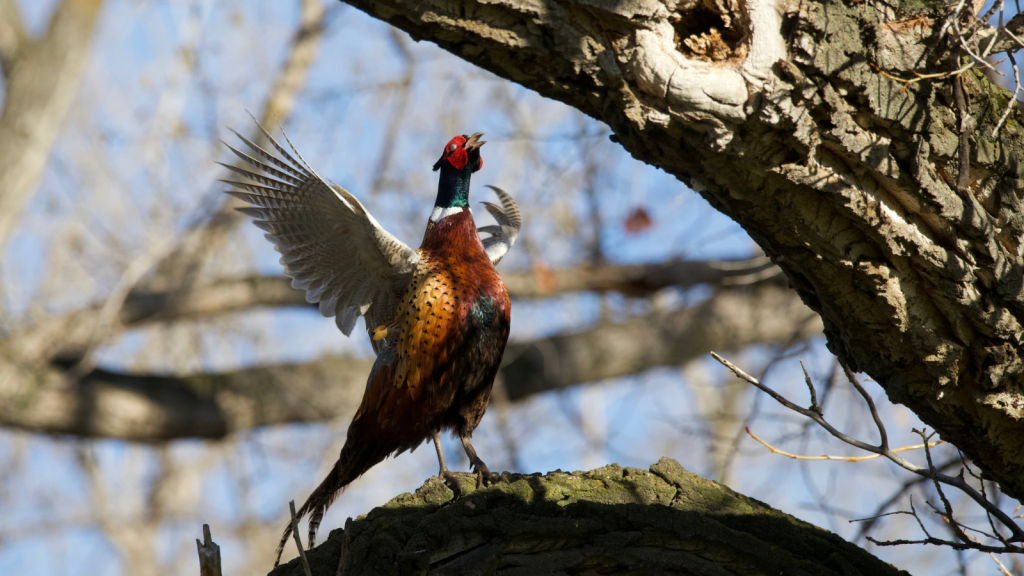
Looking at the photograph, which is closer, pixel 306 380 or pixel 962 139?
pixel 962 139

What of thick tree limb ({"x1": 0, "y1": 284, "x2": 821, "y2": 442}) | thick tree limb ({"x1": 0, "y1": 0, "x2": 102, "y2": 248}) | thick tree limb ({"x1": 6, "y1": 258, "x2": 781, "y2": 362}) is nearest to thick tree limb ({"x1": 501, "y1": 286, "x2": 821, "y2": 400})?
thick tree limb ({"x1": 0, "y1": 284, "x2": 821, "y2": 442})

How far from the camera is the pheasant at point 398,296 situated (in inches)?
152

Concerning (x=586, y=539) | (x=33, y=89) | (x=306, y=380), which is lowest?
(x=586, y=539)

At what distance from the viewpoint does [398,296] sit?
4281 millimetres

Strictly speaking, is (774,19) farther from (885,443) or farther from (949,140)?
(885,443)

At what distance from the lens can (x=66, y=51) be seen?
28.2 ft

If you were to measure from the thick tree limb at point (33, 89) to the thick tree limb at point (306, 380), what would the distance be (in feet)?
5.75

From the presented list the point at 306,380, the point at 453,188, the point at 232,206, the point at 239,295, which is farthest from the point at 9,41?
the point at 453,188

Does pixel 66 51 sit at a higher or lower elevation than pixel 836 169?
higher

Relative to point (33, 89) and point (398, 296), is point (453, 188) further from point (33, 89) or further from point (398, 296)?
point (33, 89)

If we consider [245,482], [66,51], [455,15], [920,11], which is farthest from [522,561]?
[245,482]

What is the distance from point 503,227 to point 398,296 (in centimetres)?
Result: 102

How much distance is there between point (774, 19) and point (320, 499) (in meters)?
2.89

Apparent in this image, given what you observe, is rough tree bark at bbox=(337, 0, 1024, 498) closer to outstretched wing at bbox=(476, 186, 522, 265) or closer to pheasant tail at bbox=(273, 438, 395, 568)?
pheasant tail at bbox=(273, 438, 395, 568)
